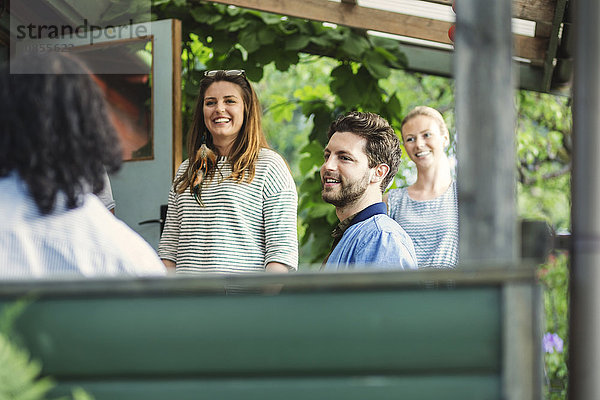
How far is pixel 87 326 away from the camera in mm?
1579

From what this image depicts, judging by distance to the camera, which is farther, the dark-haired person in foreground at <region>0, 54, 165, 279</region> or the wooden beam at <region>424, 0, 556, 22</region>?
the wooden beam at <region>424, 0, 556, 22</region>

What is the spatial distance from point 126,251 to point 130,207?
2.77 metres

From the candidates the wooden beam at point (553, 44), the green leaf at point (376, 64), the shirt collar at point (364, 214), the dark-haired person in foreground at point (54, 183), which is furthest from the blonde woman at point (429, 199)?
the dark-haired person in foreground at point (54, 183)

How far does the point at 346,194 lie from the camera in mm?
2752

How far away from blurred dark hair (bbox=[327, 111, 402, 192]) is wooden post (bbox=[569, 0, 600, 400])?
3.46 ft

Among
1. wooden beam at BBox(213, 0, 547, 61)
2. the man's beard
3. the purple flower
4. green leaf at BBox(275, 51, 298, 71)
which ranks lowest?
the purple flower

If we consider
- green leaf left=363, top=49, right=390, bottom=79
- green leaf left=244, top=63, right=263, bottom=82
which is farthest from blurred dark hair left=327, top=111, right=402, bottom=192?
green leaf left=363, top=49, right=390, bottom=79

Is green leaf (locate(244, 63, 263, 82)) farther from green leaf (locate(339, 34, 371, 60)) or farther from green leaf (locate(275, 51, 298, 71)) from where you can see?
green leaf (locate(339, 34, 371, 60))

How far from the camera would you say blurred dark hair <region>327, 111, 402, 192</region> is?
2820 millimetres

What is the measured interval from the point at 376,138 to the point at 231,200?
559 millimetres

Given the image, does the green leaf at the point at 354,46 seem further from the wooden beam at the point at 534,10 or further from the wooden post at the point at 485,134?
the wooden post at the point at 485,134

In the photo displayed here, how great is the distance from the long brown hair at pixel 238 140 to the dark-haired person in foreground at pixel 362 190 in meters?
0.28

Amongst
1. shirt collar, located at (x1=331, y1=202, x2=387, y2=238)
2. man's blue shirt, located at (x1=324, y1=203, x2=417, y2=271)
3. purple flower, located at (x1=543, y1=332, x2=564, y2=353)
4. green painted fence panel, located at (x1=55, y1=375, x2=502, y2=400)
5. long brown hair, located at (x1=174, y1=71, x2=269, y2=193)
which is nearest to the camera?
green painted fence panel, located at (x1=55, y1=375, x2=502, y2=400)

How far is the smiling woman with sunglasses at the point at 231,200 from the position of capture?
112 inches
